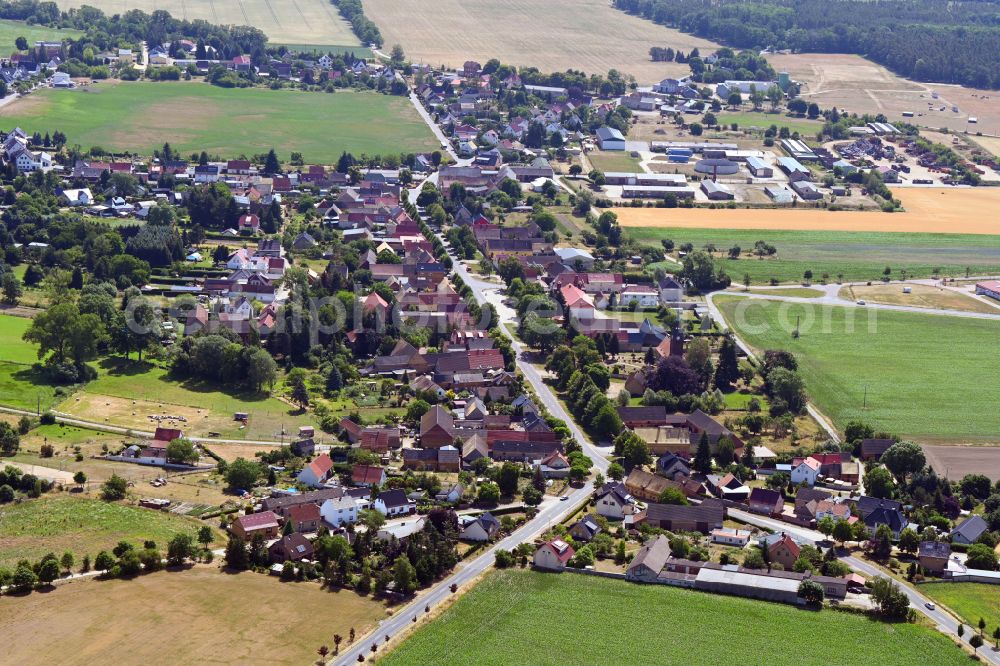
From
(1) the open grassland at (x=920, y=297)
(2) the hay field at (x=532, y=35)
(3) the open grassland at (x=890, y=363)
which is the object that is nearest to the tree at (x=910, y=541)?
(3) the open grassland at (x=890, y=363)

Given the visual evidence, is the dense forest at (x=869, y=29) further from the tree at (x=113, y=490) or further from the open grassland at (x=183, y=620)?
the open grassland at (x=183, y=620)

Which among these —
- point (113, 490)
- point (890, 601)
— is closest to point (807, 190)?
point (890, 601)

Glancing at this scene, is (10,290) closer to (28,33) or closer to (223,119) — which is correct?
(223,119)

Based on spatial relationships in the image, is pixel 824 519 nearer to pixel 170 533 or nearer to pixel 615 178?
pixel 170 533

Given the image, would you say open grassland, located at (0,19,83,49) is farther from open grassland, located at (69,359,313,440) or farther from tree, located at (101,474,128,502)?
tree, located at (101,474,128,502)

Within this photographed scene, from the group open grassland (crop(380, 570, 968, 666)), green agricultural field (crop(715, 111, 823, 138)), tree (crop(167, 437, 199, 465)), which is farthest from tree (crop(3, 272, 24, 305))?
green agricultural field (crop(715, 111, 823, 138))

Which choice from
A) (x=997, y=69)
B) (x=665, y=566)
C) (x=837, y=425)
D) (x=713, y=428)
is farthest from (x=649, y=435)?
(x=997, y=69)
